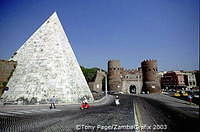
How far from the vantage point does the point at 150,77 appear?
62812 millimetres

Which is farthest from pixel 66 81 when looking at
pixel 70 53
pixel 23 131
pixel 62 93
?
pixel 23 131

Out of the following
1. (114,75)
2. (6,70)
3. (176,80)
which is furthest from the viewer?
(114,75)

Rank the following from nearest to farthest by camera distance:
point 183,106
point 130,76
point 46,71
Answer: point 183,106 < point 46,71 < point 130,76

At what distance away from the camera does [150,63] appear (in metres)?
63.7

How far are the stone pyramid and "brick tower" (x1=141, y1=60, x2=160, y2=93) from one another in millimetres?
43695

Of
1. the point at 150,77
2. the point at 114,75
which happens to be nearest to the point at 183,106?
the point at 150,77

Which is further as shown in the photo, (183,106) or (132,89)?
(132,89)

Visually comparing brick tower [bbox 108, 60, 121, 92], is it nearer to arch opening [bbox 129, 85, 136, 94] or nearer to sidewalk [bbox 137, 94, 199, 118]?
arch opening [bbox 129, 85, 136, 94]

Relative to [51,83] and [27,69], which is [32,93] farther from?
[27,69]

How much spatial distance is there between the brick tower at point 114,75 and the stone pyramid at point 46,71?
143 feet

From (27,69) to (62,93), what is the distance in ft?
20.9

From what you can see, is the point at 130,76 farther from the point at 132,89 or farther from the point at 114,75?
the point at 132,89

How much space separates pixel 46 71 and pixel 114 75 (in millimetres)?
48312

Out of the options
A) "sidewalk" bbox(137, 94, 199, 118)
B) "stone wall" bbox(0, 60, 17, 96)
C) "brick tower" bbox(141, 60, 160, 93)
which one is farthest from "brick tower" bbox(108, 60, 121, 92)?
"stone wall" bbox(0, 60, 17, 96)
